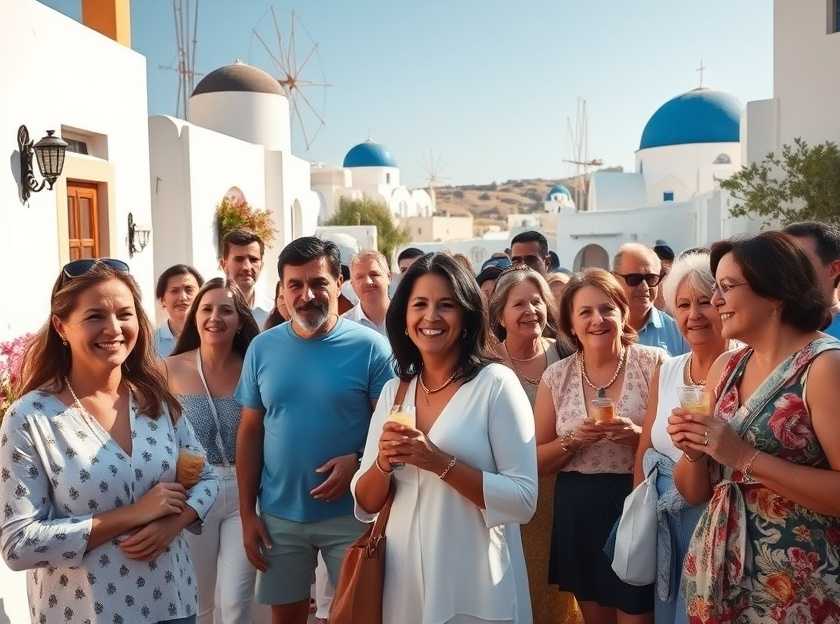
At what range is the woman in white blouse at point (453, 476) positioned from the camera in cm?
253

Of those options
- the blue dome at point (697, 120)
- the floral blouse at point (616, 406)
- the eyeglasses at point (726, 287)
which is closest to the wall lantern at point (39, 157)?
the floral blouse at point (616, 406)

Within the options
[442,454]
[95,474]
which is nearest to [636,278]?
[442,454]

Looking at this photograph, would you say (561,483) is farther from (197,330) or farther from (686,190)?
(686,190)

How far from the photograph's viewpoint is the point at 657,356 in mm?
3664

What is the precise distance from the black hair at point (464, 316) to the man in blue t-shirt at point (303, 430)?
602 mm

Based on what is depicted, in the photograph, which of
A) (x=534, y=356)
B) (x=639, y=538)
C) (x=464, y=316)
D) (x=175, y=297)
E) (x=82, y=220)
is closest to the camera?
(x=464, y=316)

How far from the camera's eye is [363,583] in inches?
102

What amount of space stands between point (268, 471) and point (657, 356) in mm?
1763

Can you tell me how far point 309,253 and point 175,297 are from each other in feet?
7.20

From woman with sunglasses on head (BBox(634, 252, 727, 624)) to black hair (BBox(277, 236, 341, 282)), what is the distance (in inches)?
56.7

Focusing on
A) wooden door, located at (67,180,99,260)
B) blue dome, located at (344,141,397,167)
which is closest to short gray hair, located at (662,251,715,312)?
wooden door, located at (67,180,99,260)

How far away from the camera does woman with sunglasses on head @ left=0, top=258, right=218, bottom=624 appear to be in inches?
96.7

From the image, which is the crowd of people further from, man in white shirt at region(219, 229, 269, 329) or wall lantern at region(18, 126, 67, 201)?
wall lantern at region(18, 126, 67, 201)

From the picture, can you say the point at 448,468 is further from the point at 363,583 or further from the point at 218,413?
the point at 218,413
